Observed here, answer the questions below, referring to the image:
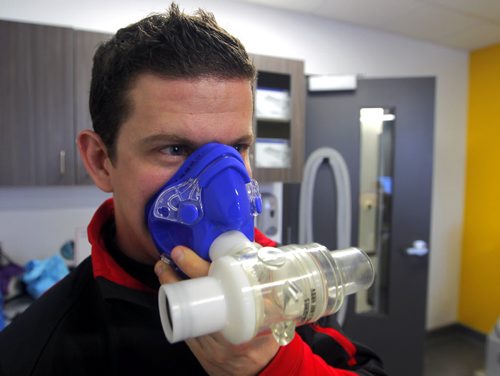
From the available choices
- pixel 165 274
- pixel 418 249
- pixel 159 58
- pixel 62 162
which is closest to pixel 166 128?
pixel 159 58

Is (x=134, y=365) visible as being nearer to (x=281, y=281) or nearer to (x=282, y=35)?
(x=281, y=281)

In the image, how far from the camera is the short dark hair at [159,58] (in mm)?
644

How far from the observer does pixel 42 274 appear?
1.71m

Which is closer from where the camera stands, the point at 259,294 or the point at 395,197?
the point at 259,294

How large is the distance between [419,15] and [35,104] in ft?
8.40

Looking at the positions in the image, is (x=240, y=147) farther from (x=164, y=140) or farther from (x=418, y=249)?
(x=418, y=249)

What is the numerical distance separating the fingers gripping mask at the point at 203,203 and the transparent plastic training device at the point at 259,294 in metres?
0.14

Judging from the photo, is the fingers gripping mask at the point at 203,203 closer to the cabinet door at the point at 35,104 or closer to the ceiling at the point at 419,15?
the cabinet door at the point at 35,104

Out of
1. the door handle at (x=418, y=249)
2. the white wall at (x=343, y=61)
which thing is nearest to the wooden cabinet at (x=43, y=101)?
the white wall at (x=343, y=61)

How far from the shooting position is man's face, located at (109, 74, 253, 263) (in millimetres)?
625

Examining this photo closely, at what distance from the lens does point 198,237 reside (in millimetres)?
564

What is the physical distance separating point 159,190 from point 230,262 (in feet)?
1.04

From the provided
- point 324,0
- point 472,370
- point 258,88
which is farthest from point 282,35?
point 472,370

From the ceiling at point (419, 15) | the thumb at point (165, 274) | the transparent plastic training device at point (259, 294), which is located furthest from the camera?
the ceiling at point (419, 15)
